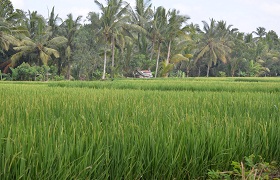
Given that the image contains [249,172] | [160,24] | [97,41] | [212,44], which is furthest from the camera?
[212,44]

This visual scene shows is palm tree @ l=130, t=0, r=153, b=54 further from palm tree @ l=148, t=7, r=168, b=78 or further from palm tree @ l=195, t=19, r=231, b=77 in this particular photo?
palm tree @ l=195, t=19, r=231, b=77

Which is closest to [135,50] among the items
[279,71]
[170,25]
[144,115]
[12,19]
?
[170,25]

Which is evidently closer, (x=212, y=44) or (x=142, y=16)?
(x=142, y=16)

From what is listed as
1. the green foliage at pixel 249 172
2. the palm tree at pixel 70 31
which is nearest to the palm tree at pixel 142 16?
the palm tree at pixel 70 31

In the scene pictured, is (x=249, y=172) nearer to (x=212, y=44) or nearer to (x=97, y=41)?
(x=97, y=41)

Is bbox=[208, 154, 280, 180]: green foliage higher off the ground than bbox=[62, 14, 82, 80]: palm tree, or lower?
lower

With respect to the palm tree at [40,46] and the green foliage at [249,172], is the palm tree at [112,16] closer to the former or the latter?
the palm tree at [40,46]

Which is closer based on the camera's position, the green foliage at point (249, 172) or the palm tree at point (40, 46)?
the green foliage at point (249, 172)

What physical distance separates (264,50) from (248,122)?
1289 inches

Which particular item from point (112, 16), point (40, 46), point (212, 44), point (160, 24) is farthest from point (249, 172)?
point (212, 44)

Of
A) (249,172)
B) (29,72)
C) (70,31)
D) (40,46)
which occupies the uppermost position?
(70,31)

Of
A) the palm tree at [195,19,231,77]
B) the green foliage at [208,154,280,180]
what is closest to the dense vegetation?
the palm tree at [195,19,231,77]

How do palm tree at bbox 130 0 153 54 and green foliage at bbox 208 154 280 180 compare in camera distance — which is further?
palm tree at bbox 130 0 153 54

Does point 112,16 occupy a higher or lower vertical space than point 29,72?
higher
